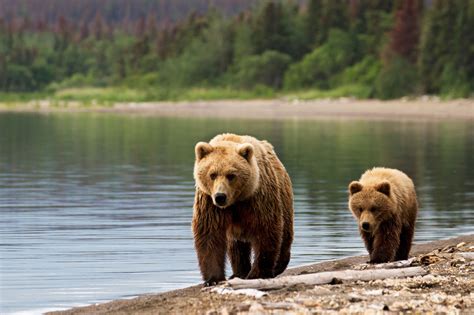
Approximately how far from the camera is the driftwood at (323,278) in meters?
8.74

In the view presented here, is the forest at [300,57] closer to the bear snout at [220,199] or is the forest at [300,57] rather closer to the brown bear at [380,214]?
the brown bear at [380,214]

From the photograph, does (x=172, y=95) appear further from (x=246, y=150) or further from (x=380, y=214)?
(x=246, y=150)

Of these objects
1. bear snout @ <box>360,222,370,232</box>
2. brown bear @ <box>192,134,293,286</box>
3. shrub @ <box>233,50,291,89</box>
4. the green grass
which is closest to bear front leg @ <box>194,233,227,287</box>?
brown bear @ <box>192,134,293,286</box>

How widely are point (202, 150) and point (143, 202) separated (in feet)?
35.7

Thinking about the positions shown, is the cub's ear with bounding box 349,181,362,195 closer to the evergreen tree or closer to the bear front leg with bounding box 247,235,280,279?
the bear front leg with bounding box 247,235,280,279

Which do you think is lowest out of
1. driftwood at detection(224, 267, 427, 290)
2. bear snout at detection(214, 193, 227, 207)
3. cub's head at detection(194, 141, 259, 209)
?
driftwood at detection(224, 267, 427, 290)

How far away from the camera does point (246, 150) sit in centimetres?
938

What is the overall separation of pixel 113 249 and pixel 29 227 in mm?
2807

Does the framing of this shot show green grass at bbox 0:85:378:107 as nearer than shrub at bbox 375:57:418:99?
No

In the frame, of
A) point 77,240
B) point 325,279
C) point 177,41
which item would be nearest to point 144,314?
point 325,279

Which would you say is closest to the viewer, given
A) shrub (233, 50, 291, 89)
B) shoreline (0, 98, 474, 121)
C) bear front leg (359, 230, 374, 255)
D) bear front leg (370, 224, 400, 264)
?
bear front leg (370, 224, 400, 264)

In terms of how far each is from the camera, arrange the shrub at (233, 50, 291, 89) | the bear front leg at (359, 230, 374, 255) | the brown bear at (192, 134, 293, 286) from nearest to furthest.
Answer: the brown bear at (192, 134, 293, 286) → the bear front leg at (359, 230, 374, 255) → the shrub at (233, 50, 291, 89)

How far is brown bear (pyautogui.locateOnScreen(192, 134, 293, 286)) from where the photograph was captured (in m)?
9.26

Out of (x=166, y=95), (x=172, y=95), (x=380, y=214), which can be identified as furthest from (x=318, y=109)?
(x=380, y=214)
